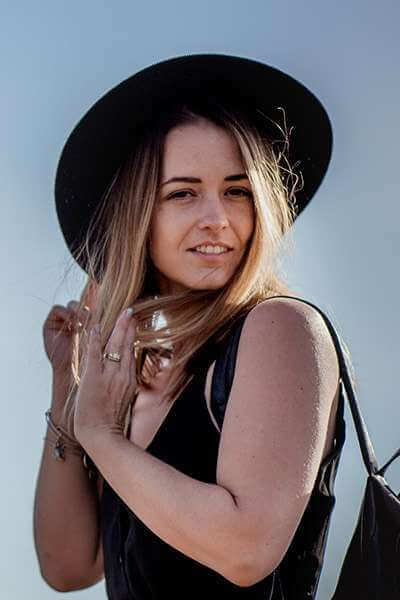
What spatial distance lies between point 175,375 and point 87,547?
652 millimetres

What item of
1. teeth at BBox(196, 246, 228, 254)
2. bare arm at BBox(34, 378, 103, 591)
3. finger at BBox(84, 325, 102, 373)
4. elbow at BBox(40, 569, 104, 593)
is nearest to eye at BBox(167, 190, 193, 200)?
teeth at BBox(196, 246, 228, 254)

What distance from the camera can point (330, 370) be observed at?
7.00ft

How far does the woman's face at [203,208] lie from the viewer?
2.44m

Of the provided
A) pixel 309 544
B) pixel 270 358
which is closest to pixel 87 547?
pixel 309 544

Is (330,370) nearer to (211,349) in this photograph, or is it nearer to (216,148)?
(211,349)

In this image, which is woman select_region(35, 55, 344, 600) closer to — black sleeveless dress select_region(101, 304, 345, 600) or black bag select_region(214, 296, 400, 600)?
black sleeveless dress select_region(101, 304, 345, 600)

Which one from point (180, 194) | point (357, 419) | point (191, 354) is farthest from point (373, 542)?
point (180, 194)

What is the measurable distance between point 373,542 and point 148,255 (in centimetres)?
96

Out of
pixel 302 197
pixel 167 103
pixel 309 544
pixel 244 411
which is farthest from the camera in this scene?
pixel 302 197

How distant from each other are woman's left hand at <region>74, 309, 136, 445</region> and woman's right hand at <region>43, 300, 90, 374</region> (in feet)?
1.41

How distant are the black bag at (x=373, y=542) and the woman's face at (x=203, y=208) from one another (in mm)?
525

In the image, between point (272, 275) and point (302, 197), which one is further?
point (302, 197)

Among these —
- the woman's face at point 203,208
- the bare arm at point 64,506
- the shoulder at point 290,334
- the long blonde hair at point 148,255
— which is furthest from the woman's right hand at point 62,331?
the shoulder at point 290,334

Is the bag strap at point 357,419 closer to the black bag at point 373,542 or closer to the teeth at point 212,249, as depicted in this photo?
the black bag at point 373,542
